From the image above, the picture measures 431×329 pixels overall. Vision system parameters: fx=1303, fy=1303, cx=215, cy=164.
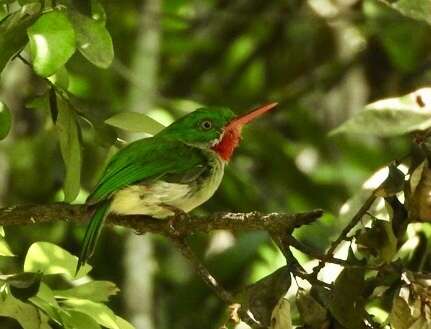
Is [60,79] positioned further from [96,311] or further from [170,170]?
[170,170]

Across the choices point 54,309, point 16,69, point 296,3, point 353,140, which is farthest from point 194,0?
point 54,309

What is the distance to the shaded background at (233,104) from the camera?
4457 mm

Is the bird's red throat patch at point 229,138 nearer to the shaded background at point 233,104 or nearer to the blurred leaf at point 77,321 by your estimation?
the shaded background at point 233,104

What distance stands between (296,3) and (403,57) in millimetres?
695

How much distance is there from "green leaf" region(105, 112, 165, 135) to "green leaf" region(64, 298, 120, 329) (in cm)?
44

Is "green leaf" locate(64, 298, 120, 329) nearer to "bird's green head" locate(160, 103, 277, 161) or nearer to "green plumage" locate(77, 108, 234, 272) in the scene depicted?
"green plumage" locate(77, 108, 234, 272)

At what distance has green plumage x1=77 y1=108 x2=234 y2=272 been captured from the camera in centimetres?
309

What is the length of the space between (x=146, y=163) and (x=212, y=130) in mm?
430

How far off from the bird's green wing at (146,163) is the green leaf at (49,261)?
0.26 meters

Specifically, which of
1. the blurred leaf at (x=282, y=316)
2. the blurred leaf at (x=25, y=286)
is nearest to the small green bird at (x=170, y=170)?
the blurred leaf at (x=25, y=286)

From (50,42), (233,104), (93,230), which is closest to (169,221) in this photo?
(93,230)

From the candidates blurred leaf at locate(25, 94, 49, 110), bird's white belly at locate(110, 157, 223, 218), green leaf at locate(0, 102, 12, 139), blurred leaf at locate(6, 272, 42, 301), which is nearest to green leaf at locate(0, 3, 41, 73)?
green leaf at locate(0, 102, 12, 139)

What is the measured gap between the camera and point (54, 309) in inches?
101

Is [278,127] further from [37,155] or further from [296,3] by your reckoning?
[37,155]
